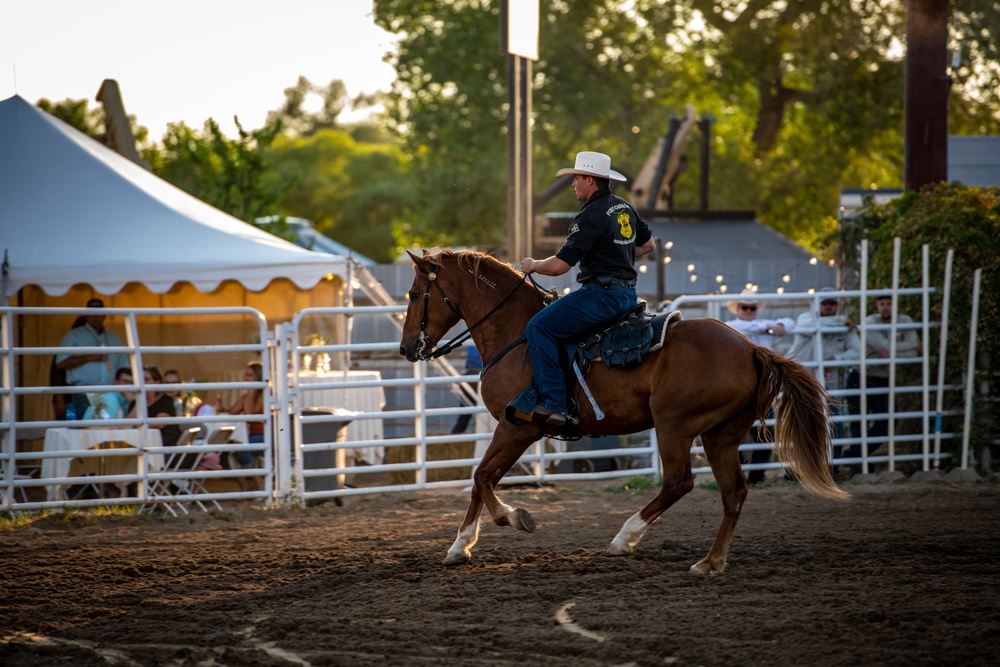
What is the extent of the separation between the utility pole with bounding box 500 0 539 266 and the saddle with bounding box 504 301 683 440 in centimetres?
754

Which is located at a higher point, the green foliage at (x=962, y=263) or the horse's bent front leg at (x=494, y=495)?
the green foliage at (x=962, y=263)

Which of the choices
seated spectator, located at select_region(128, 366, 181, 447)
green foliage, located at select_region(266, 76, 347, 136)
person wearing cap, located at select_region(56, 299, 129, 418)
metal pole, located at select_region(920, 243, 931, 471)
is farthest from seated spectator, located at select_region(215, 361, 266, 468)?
green foliage, located at select_region(266, 76, 347, 136)

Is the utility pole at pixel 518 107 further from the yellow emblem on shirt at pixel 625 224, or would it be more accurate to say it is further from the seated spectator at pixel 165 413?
the yellow emblem on shirt at pixel 625 224

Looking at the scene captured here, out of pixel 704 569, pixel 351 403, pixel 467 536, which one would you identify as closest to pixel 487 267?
pixel 467 536

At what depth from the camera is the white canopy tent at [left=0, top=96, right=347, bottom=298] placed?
1188 cm

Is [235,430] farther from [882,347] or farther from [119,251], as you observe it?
[882,347]

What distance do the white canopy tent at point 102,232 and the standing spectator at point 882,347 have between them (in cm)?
605

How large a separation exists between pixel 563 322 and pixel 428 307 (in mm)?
990

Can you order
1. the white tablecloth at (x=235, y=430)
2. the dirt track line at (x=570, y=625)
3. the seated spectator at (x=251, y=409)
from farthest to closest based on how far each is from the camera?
the seated spectator at (x=251, y=409) → the white tablecloth at (x=235, y=430) → the dirt track line at (x=570, y=625)

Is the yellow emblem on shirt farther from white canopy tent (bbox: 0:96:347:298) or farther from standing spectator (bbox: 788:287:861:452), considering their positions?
white canopy tent (bbox: 0:96:347:298)

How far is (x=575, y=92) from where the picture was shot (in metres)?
31.4

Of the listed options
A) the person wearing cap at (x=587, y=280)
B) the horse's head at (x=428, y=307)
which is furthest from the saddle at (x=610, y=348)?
the horse's head at (x=428, y=307)

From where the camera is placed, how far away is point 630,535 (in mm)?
6438

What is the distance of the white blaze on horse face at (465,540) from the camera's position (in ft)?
21.1
